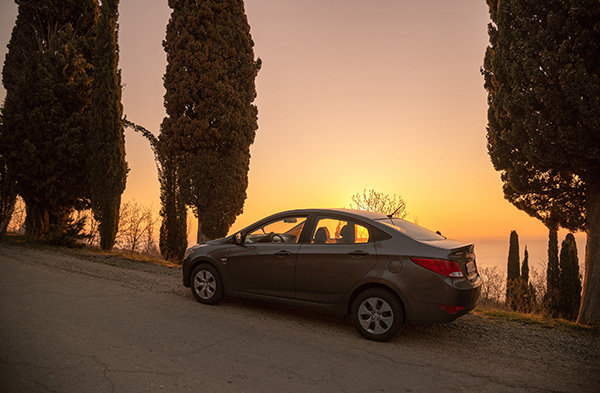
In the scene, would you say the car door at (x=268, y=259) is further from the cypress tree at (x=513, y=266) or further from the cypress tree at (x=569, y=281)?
the cypress tree at (x=513, y=266)

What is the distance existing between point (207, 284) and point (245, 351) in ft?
7.35

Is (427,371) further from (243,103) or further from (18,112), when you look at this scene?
(18,112)

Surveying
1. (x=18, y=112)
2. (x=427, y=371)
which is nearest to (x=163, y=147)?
(x=18, y=112)

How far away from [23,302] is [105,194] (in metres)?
9.64

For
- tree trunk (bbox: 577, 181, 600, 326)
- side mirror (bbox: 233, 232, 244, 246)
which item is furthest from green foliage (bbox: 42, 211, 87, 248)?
tree trunk (bbox: 577, 181, 600, 326)

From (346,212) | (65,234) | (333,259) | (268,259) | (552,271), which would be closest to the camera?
(333,259)

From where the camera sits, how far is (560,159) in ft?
30.6

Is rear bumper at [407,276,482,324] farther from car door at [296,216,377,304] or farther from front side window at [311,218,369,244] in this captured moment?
front side window at [311,218,369,244]

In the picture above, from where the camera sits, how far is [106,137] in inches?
602

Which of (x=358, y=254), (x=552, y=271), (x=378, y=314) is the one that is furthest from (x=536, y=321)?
(x=552, y=271)

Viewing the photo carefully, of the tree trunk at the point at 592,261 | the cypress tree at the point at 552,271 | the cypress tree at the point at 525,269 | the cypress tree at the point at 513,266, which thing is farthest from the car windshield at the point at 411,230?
the cypress tree at the point at 525,269

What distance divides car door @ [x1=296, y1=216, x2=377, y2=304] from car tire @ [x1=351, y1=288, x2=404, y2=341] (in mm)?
260

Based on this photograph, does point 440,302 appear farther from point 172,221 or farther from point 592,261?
point 172,221

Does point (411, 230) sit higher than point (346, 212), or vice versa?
point (346, 212)
